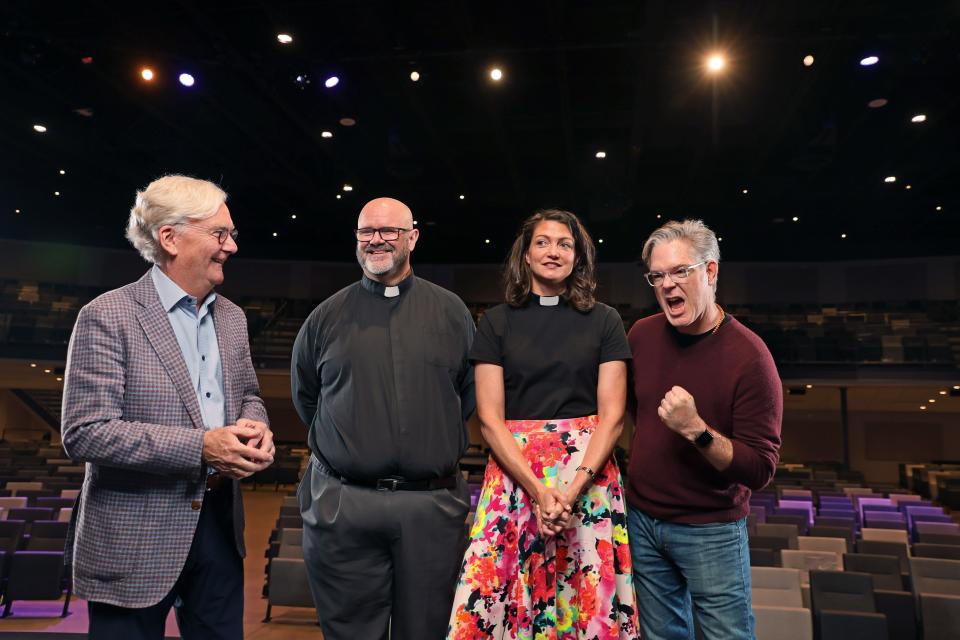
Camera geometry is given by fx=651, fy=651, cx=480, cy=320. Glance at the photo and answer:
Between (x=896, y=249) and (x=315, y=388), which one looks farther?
(x=896, y=249)

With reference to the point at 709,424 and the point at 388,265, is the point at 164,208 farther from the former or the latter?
the point at 709,424

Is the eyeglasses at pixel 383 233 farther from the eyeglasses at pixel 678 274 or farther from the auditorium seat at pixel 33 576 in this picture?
the auditorium seat at pixel 33 576

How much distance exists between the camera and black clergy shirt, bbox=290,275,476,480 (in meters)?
2.09

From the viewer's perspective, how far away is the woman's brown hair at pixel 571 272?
2.17 m

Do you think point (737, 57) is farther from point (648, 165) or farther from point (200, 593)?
point (200, 593)

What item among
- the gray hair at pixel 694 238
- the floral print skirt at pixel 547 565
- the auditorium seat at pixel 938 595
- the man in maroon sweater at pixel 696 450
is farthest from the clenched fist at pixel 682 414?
the auditorium seat at pixel 938 595

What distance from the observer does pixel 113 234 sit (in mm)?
18000

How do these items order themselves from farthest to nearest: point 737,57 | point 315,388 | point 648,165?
point 648,165 → point 737,57 → point 315,388

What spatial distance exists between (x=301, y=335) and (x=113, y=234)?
18450 millimetres

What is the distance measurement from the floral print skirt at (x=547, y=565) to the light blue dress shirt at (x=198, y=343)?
2.69ft

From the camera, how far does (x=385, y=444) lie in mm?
2078

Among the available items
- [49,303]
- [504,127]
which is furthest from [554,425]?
[49,303]

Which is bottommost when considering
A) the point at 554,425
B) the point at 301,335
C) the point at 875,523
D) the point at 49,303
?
the point at 875,523

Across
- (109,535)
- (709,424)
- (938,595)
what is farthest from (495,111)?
(109,535)
